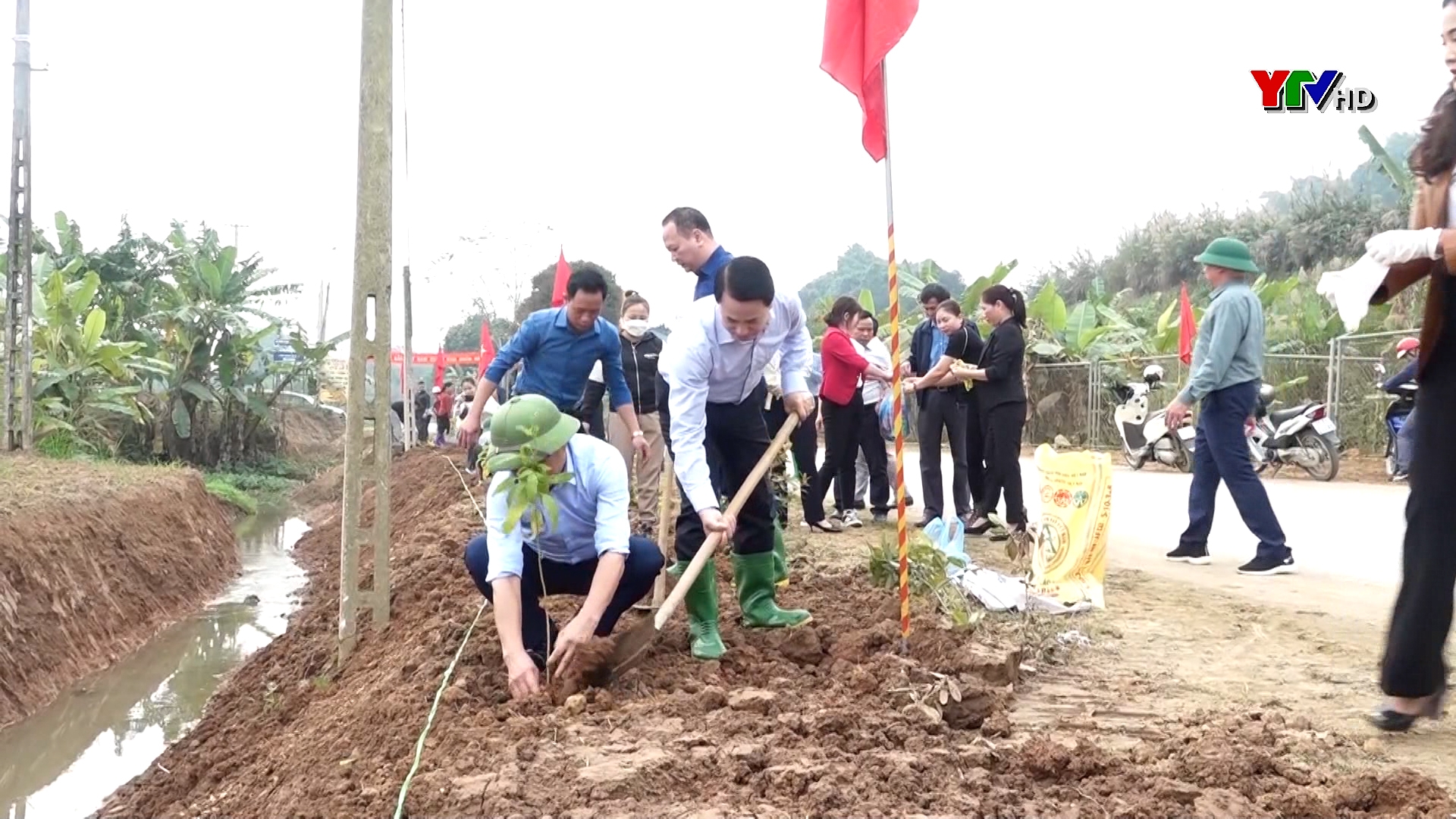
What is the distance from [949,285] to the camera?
4228 cm

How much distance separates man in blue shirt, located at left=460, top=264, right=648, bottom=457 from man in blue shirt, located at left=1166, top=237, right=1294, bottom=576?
9.62 feet

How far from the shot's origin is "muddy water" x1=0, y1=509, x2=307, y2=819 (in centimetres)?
568

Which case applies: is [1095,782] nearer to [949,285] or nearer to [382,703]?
[382,703]

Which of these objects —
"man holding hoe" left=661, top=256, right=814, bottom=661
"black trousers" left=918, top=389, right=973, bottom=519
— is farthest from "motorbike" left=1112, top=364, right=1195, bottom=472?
"man holding hoe" left=661, top=256, right=814, bottom=661

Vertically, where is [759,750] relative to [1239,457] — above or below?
below

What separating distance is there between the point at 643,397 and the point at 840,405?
1316 mm

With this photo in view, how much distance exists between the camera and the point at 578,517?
12.9 ft

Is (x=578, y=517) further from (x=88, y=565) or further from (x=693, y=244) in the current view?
(x=88, y=565)

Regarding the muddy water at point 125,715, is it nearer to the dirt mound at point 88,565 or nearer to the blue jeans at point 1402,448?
the dirt mound at point 88,565

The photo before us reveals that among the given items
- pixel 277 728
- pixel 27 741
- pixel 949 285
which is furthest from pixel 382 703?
pixel 949 285

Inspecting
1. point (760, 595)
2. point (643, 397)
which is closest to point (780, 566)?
point (760, 595)

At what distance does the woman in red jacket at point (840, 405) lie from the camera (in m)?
7.53

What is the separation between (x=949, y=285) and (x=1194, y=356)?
3679 cm

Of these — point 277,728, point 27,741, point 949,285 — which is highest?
point 949,285
